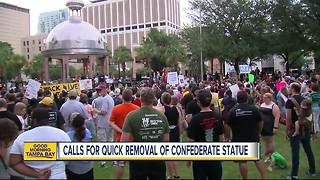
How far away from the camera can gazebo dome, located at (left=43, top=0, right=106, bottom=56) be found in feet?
119

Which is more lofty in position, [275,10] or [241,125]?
[275,10]

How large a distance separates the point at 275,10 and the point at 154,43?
35263 millimetres

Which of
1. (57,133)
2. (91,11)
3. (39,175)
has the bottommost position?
(39,175)

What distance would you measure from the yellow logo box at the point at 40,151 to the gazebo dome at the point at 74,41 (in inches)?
1243

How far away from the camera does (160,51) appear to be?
6931 centimetres

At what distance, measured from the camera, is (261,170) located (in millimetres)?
7723

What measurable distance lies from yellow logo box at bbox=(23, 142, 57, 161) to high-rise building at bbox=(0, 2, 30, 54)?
17323 cm

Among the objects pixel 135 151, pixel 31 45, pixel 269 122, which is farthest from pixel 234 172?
pixel 31 45

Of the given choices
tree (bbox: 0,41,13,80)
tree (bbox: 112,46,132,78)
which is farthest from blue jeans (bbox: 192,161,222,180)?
tree (bbox: 112,46,132,78)

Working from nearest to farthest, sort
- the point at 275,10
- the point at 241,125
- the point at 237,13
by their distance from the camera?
1. the point at 241,125
2. the point at 275,10
3. the point at 237,13

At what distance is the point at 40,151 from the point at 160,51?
64623mm

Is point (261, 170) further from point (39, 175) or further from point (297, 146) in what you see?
point (39, 175)

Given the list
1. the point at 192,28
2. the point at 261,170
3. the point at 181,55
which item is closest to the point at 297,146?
the point at 261,170

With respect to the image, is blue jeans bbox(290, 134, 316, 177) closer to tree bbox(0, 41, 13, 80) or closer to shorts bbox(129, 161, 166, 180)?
shorts bbox(129, 161, 166, 180)
